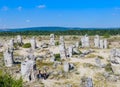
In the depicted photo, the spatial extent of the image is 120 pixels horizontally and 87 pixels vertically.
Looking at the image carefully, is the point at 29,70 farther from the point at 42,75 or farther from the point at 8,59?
the point at 8,59

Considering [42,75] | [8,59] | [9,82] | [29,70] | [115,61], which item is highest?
[9,82]

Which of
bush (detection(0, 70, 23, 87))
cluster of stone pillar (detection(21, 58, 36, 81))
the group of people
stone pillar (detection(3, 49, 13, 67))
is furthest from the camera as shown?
stone pillar (detection(3, 49, 13, 67))

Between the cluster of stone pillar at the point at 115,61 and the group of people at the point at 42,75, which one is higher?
the cluster of stone pillar at the point at 115,61

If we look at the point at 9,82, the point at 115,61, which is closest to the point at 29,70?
the point at 115,61

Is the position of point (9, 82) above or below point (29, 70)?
above

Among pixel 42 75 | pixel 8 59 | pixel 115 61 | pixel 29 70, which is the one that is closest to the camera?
pixel 29 70

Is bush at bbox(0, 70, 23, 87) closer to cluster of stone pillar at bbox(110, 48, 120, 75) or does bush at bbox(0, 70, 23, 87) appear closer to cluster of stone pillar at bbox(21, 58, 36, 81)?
cluster of stone pillar at bbox(21, 58, 36, 81)

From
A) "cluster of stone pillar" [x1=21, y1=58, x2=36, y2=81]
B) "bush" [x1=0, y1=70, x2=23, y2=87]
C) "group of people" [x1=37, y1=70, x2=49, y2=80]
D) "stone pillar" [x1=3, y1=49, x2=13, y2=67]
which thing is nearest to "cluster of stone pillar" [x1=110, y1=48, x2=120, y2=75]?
"group of people" [x1=37, y1=70, x2=49, y2=80]

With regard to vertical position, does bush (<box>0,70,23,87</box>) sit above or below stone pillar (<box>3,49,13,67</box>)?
above

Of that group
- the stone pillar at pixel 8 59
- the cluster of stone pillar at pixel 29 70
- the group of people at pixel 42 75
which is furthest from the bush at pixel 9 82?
the stone pillar at pixel 8 59

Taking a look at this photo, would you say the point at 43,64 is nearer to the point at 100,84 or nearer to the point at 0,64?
the point at 0,64

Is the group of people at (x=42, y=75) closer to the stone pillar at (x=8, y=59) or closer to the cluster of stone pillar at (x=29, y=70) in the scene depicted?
the cluster of stone pillar at (x=29, y=70)

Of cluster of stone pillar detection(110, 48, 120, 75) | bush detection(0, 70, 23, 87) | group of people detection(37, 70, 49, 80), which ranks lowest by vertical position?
group of people detection(37, 70, 49, 80)

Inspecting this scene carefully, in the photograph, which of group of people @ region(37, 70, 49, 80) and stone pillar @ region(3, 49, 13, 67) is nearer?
group of people @ region(37, 70, 49, 80)
